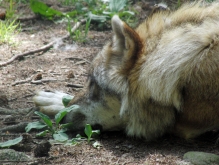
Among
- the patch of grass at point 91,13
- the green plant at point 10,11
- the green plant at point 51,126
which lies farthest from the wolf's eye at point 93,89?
the green plant at point 10,11

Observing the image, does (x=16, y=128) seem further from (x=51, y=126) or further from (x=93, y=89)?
(x=93, y=89)

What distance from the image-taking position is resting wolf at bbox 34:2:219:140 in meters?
4.20

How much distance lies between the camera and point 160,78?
4223 millimetres

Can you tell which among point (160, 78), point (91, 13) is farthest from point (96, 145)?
point (91, 13)

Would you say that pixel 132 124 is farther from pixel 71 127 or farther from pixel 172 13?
pixel 172 13

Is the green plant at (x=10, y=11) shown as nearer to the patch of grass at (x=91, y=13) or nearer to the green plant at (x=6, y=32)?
the patch of grass at (x=91, y=13)

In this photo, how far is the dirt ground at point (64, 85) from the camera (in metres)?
4.11

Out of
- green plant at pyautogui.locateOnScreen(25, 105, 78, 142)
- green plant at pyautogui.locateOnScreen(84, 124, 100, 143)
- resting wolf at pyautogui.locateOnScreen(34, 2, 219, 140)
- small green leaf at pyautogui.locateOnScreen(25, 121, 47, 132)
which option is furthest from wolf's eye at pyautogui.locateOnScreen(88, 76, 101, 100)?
small green leaf at pyautogui.locateOnScreen(25, 121, 47, 132)

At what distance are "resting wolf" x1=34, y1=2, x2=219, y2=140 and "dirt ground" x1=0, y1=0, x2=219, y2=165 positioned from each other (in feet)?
0.57

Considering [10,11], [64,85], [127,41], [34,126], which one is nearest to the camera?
[127,41]

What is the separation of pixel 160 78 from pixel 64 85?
222 cm

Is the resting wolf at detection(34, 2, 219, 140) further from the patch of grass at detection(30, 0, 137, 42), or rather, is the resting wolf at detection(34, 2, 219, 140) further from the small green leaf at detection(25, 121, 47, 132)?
the patch of grass at detection(30, 0, 137, 42)

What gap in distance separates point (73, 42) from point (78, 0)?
5.85 ft

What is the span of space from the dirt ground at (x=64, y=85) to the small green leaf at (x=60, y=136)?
0.11 metres
